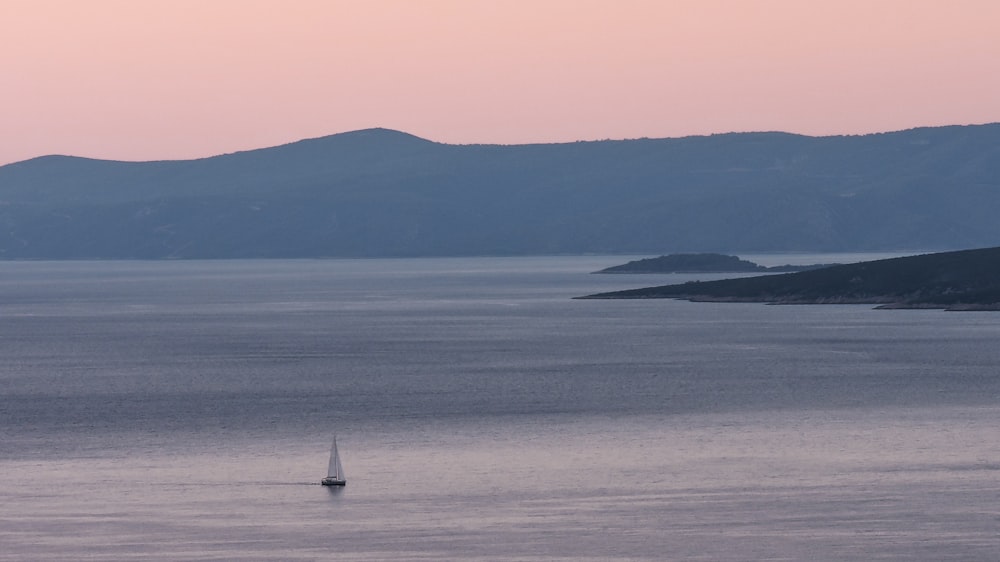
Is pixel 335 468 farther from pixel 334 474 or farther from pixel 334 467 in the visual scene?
pixel 334 474

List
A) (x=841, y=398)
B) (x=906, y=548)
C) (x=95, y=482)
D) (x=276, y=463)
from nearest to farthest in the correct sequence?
(x=906, y=548) < (x=95, y=482) < (x=276, y=463) < (x=841, y=398)

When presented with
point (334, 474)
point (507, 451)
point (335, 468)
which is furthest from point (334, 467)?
point (507, 451)

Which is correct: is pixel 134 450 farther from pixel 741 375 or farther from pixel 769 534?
pixel 741 375

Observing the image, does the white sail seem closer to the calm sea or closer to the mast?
the mast

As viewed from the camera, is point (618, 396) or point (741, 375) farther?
point (741, 375)

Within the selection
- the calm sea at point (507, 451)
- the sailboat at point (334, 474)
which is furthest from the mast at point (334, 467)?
the calm sea at point (507, 451)

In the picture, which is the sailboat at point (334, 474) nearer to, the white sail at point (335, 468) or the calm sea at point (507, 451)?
the white sail at point (335, 468)

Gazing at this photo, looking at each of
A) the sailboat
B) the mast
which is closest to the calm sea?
the sailboat

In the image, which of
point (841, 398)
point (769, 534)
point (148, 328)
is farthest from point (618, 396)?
point (148, 328)
